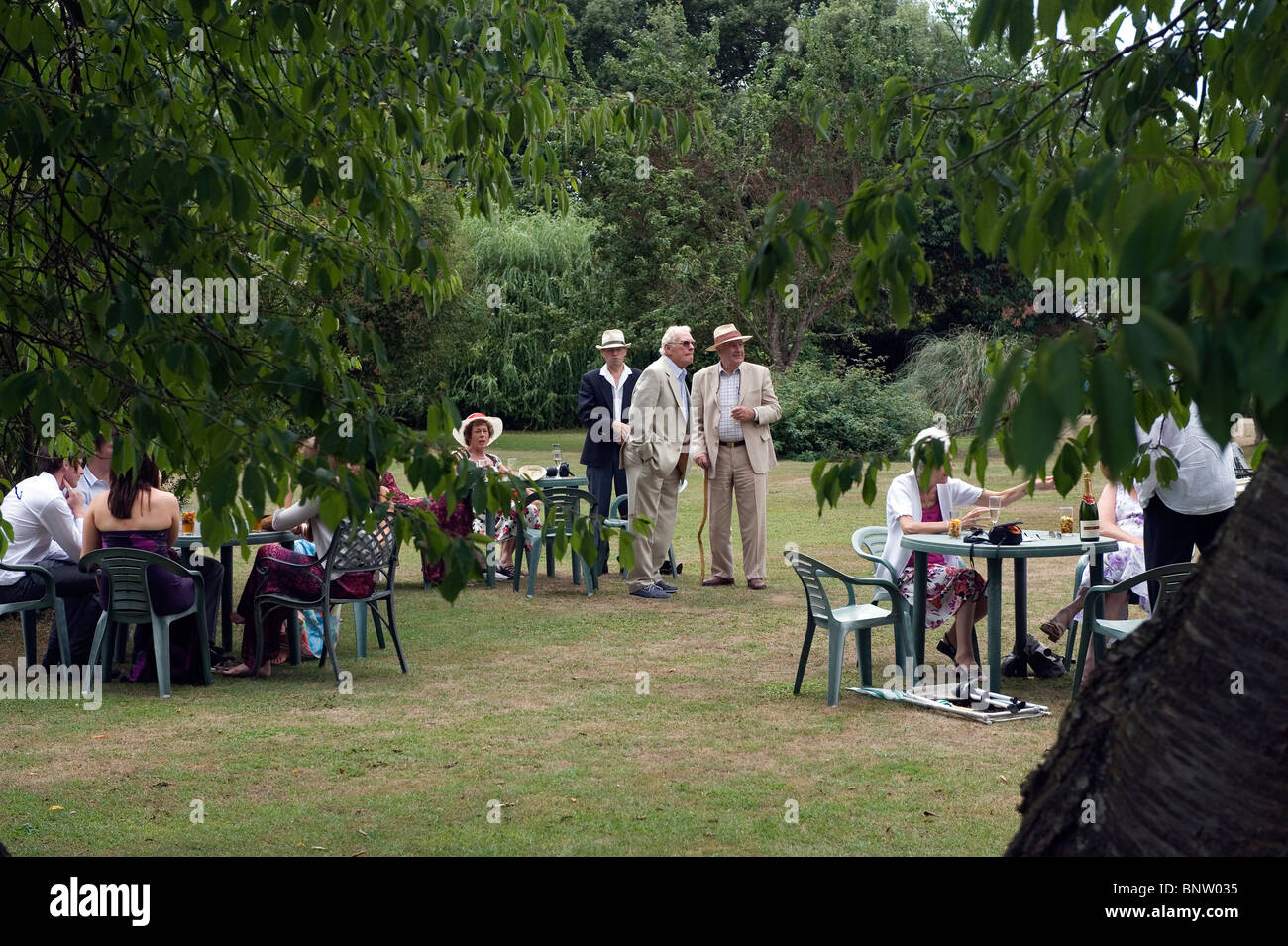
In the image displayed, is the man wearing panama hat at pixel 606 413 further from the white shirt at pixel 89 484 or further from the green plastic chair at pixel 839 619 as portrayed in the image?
the green plastic chair at pixel 839 619

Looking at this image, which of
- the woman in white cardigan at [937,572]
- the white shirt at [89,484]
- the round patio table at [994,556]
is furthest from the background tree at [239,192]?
the white shirt at [89,484]

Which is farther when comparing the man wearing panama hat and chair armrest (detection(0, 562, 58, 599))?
the man wearing panama hat

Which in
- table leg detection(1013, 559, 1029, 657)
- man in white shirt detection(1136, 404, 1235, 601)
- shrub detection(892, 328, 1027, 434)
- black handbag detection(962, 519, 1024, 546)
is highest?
shrub detection(892, 328, 1027, 434)

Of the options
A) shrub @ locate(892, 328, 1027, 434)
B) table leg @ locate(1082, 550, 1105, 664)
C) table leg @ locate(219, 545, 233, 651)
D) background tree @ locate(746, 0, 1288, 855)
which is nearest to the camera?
background tree @ locate(746, 0, 1288, 855)

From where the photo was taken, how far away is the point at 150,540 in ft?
27.2

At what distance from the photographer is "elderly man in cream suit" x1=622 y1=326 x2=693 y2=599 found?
39.1ft

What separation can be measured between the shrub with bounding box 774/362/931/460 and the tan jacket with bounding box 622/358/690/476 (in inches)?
573

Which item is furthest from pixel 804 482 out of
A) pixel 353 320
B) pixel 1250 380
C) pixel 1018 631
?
pixel 1250 380

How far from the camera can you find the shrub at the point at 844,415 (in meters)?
26.6

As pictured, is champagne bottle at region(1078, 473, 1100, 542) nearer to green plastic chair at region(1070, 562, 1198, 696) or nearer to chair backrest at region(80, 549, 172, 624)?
Answer: green plastic chair at region(1070, 562, 1198, 696)

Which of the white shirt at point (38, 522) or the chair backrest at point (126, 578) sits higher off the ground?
the white shirt at point (38, 522)

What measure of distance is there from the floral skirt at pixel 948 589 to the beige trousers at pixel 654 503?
13.1 ft

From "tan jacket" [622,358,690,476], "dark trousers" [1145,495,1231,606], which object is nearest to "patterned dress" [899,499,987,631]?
"dark trousers" [1145,495,1231,606]
